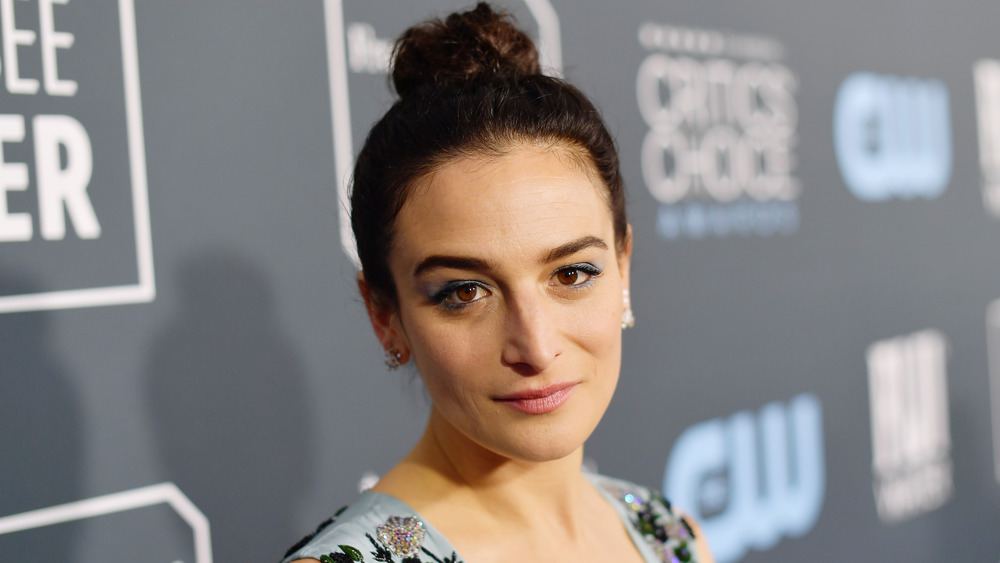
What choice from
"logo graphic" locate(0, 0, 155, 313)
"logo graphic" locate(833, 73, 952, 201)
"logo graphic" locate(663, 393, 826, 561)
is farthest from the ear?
"logo graphic" locate(833, 73, 952, 201)

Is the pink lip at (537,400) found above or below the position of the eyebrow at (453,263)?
below

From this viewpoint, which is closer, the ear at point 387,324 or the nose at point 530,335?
the nose at point 530,335

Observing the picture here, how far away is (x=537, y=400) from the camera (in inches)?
36.5

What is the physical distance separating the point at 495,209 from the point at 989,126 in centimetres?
267

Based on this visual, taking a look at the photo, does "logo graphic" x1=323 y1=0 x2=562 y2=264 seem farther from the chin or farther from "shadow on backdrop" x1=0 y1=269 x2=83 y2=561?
the chin

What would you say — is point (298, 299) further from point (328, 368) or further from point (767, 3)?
point (767, 3)

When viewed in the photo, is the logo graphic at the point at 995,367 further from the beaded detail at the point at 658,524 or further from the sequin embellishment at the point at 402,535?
the sequin embellishment at the point at 402,535

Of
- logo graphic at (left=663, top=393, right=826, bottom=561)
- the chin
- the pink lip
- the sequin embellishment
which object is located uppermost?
the pink lip

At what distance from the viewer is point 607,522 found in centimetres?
120

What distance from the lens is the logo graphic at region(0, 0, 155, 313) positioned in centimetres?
109

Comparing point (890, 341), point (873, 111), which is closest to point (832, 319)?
point (890, 341)

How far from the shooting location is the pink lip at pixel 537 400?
3.03 ft

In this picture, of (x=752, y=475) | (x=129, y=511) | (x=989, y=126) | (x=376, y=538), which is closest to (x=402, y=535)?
(x=376, y=538)

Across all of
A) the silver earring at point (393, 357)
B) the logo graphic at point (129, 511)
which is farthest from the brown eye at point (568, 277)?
the logo graphic at point (129, 511)
